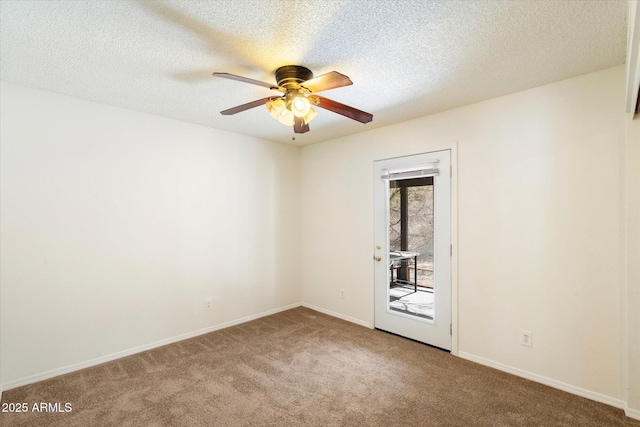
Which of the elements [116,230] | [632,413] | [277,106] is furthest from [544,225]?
[116,230]

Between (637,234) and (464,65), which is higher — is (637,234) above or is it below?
below

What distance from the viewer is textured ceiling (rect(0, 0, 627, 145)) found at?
64.4 inches

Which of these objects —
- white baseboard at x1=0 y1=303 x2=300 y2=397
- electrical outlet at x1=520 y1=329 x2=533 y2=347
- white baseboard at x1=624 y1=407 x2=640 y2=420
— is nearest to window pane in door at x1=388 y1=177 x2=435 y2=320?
electrical outlet at x1=520 y1=329 x2=533 y2=347

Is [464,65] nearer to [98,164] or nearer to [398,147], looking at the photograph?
[398,147]

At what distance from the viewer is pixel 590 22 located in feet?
5.68

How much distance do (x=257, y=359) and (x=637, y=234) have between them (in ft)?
10.5

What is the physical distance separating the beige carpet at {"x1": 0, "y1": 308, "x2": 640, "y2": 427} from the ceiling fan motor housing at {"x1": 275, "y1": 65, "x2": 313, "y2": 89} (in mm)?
2379

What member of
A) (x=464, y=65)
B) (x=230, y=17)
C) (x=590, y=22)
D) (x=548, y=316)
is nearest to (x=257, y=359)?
(x=548, y=316)

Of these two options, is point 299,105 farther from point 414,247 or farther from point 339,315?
point 339,315

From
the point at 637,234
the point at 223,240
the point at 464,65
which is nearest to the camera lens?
the point at 637,234

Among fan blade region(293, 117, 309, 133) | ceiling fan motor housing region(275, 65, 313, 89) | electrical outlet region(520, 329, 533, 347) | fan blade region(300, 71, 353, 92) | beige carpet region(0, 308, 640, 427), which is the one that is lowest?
beige carpet region(0, 308, 640, 427)

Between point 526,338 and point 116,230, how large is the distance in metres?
3.98

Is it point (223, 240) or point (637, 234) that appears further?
point (223, 240)

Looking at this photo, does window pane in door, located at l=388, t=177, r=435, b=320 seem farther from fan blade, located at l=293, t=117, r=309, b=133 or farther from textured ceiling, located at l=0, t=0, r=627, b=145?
fan blade, located at l=293, t=117, r=309, b=133
